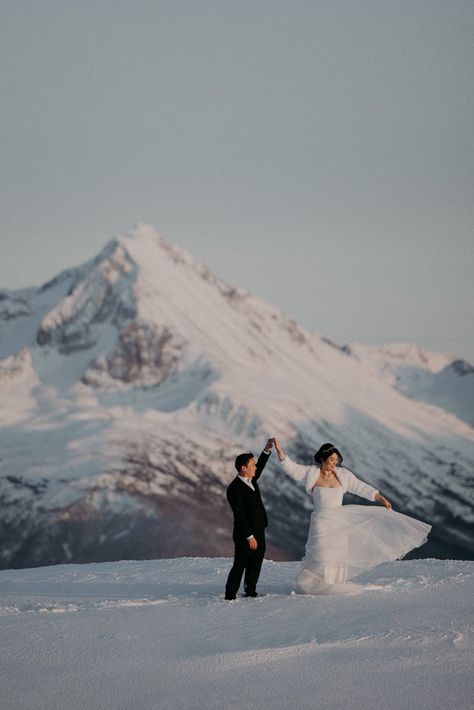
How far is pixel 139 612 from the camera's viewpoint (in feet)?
53.7

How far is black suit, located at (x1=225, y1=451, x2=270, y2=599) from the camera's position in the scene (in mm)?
17078

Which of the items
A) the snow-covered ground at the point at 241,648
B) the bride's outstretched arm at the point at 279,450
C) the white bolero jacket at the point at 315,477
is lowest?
the snow-covered ground at the point at 241,648

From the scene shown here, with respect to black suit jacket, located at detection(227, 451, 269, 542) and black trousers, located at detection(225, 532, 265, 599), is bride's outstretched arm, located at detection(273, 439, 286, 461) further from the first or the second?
black trousers, located at detection(225, 532, 265, 599)

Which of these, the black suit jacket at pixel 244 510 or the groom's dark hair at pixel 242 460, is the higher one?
the groom's dark hair at pixel 242 460

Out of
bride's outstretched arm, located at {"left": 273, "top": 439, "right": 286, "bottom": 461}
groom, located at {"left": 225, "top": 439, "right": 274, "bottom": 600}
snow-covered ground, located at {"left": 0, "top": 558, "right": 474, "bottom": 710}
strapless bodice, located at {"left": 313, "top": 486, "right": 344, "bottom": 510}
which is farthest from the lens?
strapless bodice, located at {"left": 313, "top": 486, "right": 344, "bottom": 510}

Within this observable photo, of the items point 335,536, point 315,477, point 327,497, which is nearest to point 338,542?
point 335,536

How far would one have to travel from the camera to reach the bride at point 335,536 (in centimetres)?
1739

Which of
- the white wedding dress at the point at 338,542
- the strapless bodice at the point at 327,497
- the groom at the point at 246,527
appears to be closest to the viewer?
the groom at the point at 246,527

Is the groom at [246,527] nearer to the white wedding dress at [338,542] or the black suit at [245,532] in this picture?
the black suit at [245,532]

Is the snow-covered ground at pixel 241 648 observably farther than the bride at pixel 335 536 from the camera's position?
No

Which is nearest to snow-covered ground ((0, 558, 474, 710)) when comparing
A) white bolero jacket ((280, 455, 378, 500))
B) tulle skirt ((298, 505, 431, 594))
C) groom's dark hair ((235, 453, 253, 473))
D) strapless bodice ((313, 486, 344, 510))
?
tulle skirt ((298, 505, 431, 594))

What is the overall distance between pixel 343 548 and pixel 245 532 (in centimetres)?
189

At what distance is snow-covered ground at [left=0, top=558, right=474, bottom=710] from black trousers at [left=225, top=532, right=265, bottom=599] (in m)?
0.47

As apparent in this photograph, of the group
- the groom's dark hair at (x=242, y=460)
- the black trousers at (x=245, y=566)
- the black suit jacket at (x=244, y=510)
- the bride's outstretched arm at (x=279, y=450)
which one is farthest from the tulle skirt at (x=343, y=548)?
the groom's dark hair at (x=242, y=460)
